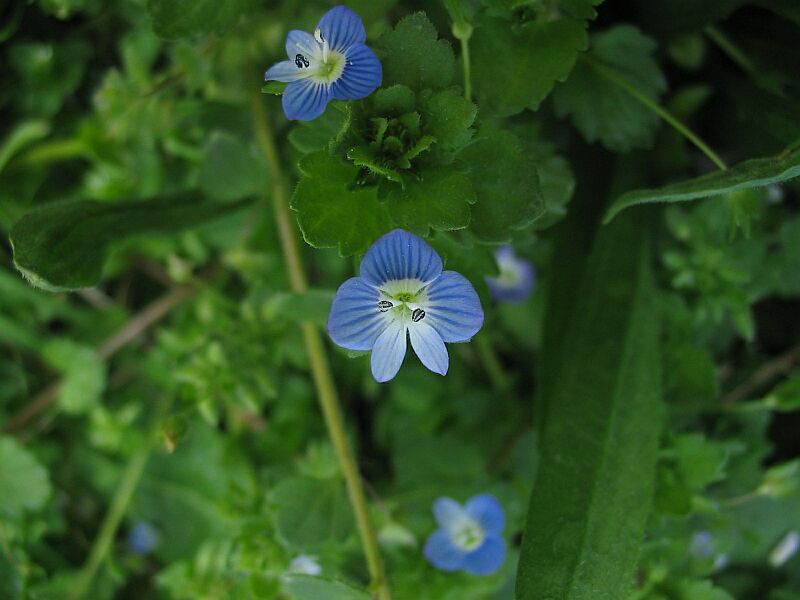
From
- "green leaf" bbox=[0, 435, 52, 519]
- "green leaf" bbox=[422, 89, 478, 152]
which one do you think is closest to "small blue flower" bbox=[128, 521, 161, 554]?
"green leaf" bbox=[0, 435, 52, 519]

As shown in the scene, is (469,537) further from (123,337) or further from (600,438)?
(123,337)

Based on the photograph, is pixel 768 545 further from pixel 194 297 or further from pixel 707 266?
pixel 194 297

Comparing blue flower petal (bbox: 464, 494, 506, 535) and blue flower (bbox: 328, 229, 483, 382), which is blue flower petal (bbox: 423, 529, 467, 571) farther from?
blue flower (bbox: 328, 229, 483, 382)

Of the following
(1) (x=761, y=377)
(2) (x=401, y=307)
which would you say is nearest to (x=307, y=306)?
(2) (x=401, y=307)

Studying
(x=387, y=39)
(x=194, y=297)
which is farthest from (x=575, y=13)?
(x=194, y=297)

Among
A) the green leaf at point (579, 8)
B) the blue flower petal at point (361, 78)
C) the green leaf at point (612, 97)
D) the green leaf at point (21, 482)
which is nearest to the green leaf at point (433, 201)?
the blue flower petal at point (361, 78)

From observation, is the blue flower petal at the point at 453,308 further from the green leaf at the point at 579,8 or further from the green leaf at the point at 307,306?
the green leaf at the point at 579,8
